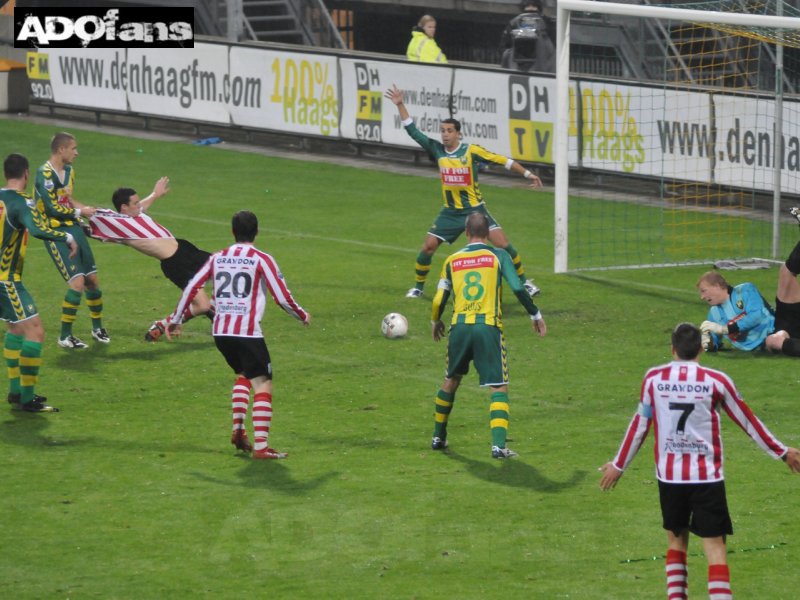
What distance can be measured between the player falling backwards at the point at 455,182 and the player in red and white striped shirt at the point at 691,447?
898 cm

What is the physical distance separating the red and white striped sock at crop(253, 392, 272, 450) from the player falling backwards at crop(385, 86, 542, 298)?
243 inches

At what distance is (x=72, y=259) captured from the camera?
15.8 m

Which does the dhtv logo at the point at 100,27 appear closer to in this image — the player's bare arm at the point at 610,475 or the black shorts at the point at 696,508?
the player's bare arm at the point at 610,475

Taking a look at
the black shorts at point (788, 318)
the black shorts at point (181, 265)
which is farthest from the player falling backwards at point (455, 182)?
the black shorts at point (788, 318)

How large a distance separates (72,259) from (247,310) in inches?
177

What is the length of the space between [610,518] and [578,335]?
6.01 meters

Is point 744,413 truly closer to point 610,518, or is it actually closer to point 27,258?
point 610,518

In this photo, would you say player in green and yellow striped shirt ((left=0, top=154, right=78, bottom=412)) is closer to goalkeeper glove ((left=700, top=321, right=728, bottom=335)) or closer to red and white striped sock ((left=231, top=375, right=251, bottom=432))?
red and white striped sock ((left=231, top=375, right=251, bottom=432))

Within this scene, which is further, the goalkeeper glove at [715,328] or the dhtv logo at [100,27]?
the dhtv logo at [100,27]

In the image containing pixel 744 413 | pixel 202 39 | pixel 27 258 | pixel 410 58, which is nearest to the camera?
pixel 744 413

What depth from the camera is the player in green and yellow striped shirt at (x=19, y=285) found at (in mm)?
13141

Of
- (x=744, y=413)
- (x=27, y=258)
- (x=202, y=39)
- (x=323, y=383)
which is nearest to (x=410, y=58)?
(x=202, y=39)

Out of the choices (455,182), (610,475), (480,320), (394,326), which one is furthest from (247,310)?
(455,182)

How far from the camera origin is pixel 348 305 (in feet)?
58.7
